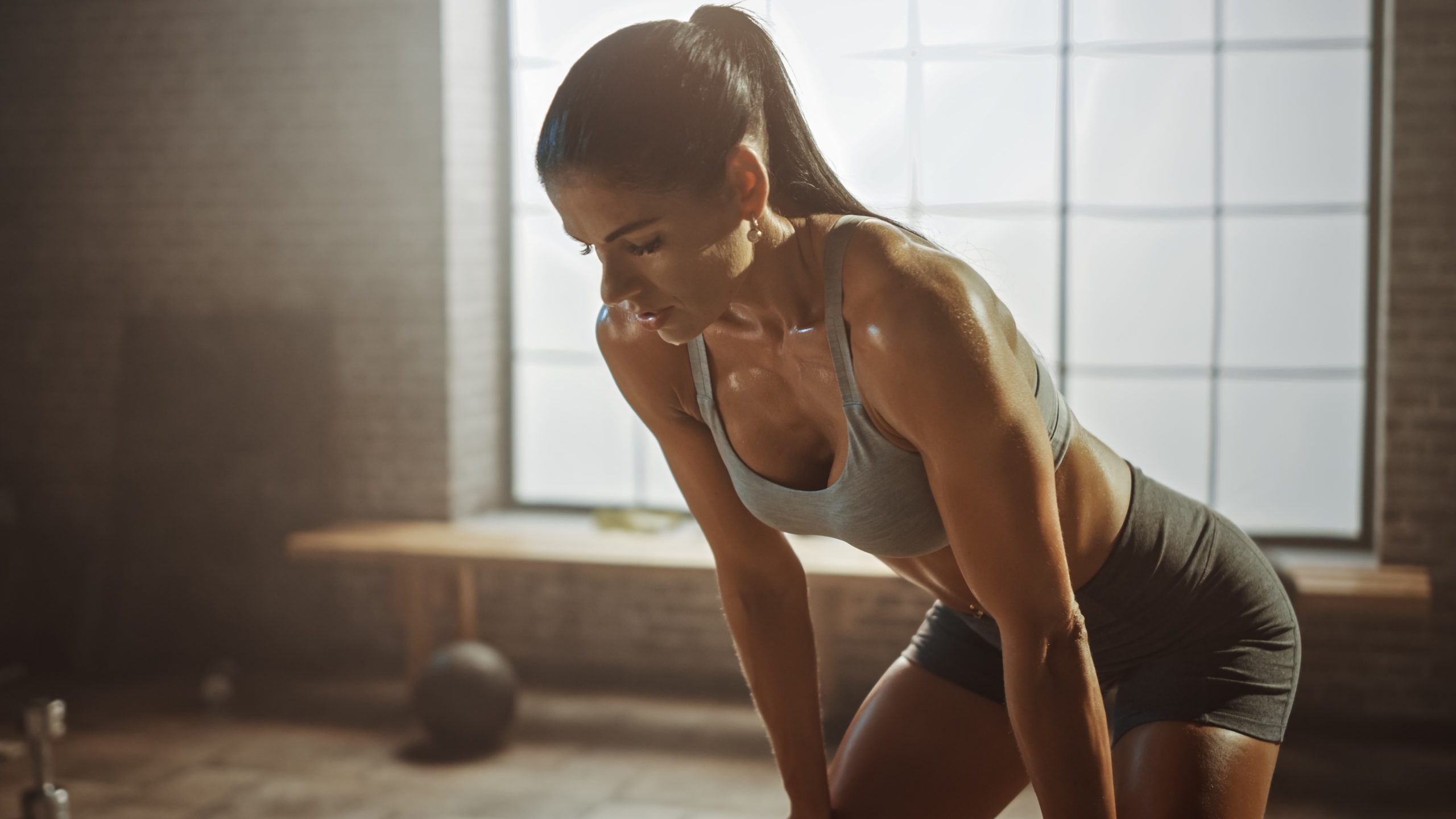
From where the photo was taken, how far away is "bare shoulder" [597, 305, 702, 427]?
1451mm

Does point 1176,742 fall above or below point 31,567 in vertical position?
above

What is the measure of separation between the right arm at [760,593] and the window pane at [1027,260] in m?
2.76

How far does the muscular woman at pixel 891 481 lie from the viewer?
1109 mm

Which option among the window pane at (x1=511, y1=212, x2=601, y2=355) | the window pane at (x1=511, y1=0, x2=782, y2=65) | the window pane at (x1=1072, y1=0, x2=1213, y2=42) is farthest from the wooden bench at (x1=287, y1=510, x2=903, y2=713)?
the window pane at (x1=1072, y1=0, x2=1213, y2=42)

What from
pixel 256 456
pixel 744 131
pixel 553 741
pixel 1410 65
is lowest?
pixel 553 741

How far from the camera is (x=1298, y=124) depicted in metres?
3.98

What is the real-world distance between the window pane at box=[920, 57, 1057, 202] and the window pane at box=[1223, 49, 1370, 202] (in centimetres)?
54

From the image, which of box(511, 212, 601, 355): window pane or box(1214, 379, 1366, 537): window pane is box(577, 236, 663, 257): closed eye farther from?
box(511, 212, 601, 355): window pane

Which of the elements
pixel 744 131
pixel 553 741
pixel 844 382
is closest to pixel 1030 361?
pixel 844 382

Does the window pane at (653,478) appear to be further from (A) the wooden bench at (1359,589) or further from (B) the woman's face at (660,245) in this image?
(B) the woman's face at (660,245)

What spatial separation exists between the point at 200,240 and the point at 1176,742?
13.8 feet

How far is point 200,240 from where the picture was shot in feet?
15.5

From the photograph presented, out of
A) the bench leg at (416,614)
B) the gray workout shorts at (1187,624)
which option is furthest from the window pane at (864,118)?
the gray workout shorts at (1187,624)

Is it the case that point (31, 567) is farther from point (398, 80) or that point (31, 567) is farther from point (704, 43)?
point (704, 43)
